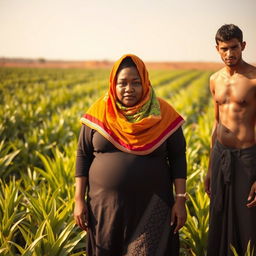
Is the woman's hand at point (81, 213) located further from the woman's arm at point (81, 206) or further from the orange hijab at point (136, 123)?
the orange hijab at point (136, 123)

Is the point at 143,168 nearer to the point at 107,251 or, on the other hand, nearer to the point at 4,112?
the point at 107,251

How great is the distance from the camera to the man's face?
1.97 metres

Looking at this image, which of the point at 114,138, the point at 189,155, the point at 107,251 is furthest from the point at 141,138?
the point at 189,155

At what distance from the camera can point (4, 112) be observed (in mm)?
6445

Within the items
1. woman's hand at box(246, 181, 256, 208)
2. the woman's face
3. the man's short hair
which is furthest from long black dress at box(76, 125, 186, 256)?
the man's short hair

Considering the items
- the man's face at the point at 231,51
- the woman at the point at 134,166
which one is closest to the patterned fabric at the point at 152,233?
the woman at the point at 134,166

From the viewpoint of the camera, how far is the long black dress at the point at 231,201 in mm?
2088

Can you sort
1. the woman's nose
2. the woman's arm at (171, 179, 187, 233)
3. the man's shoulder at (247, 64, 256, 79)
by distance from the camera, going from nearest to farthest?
the woman's nose → the woman's arm at (171, 179, 187, 233) → the man's shoulder at (247, 64, 256, 79)

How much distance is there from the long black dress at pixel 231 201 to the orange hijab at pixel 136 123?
49 cm

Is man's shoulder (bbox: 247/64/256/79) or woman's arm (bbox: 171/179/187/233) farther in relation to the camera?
man's shoulder (bbox: 247/64/256/79)

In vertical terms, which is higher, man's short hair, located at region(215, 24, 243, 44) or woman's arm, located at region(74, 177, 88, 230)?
man's short hair, located at region(215, 24, 243, 44)

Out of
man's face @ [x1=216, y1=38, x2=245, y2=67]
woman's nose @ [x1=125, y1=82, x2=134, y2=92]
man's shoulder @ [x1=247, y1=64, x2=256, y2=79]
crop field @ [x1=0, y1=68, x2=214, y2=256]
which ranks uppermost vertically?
man's face @ [x1=216, y1=38, x2=245, y2=67]

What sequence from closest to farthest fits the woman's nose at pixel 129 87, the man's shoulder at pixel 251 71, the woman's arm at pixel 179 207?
1. the woman's nose at pixel 129 87
2. the woman's arm at pixel 179 207
3. the man's shoulder at pixel 251 71

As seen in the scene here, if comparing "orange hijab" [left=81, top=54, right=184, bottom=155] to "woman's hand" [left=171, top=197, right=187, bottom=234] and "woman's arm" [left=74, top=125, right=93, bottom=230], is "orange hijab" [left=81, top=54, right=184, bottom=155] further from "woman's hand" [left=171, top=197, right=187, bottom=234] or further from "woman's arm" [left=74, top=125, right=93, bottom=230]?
"woman's hand" [left=171, top=197, right=187, bottom=234]
